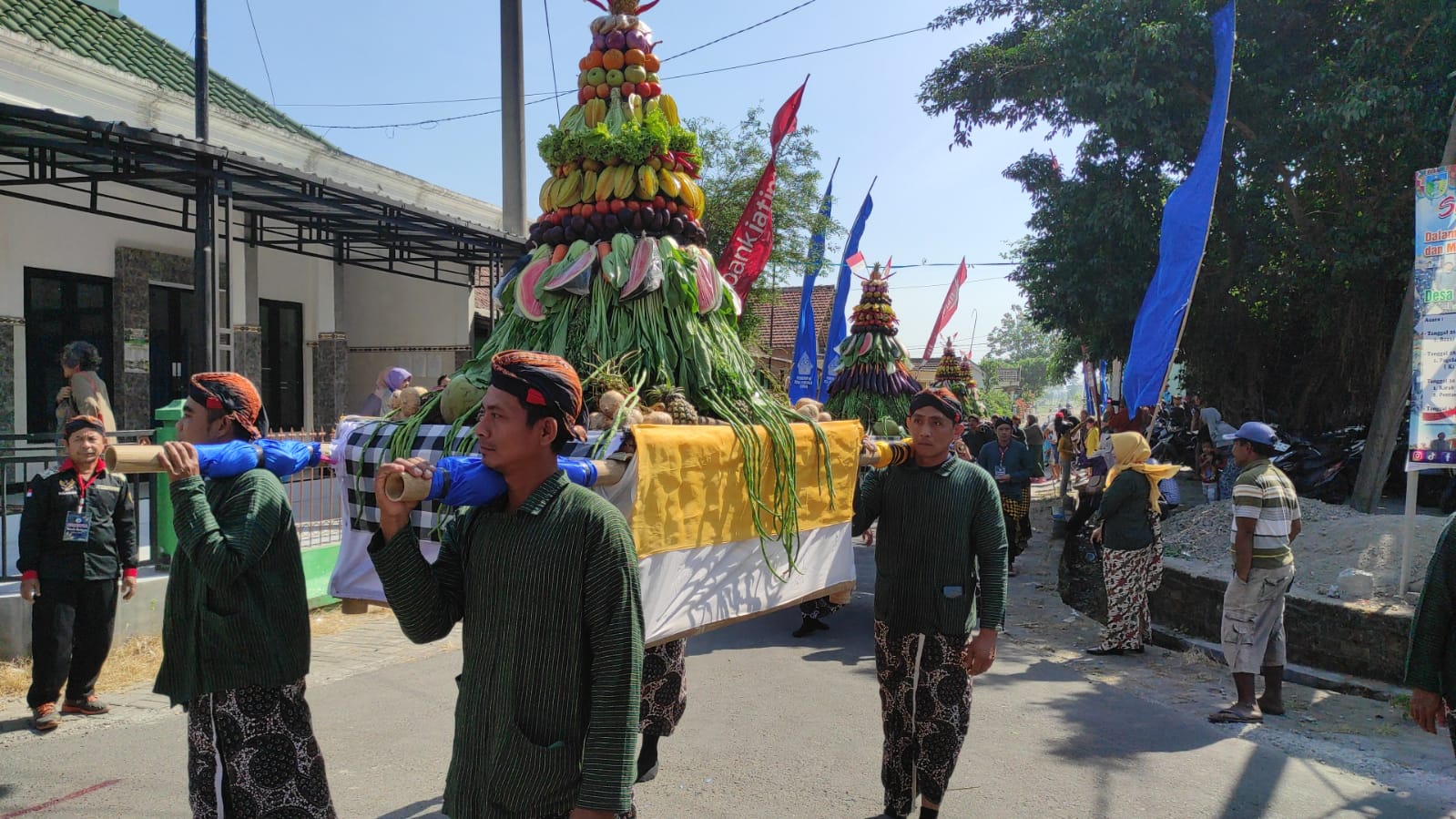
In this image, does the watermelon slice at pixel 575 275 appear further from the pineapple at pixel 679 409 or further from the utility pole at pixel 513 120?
the utility pole at pixel 513 120

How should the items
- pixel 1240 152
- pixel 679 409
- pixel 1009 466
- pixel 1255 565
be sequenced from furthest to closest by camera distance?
pixel 1240 152
pixel 1009 466
pixel 1255 565
pixel 679 409

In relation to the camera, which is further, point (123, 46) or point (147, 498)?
point (123, 46)

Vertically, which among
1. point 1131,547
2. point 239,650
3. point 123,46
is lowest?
point 1131,547

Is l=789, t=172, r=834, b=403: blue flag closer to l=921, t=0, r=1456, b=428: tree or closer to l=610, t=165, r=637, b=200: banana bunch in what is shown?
l=921, t=0, r=1456, b=428: tree

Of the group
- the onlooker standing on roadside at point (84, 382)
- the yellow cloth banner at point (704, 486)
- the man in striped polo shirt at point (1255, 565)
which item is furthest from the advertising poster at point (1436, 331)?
the onlooker standing on roadside at point (84, 382)

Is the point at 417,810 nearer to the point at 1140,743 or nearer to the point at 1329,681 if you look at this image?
the point at 1140,743

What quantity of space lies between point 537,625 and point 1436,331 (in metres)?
6.81

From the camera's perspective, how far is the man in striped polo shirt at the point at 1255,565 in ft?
17.1

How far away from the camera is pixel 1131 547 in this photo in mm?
6801

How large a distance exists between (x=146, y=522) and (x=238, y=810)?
18.1 feet

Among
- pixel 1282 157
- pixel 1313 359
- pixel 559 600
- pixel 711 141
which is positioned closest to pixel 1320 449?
pixel 1313 359

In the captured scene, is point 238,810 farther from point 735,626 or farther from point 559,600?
point 735,626

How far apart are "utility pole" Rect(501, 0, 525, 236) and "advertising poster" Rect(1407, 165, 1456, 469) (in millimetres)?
9500

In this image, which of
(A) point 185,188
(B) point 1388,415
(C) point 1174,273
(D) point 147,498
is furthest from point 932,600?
(A) point 185,188
